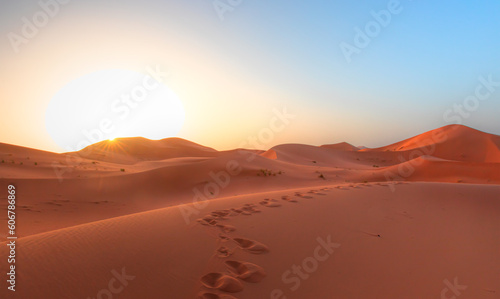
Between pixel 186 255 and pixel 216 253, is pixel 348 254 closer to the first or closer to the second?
pixel 216 253

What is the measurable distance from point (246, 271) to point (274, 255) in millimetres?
521

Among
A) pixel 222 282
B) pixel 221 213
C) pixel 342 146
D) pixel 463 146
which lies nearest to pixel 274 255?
pixel 222 282

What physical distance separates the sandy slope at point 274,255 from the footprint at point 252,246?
0.01 m

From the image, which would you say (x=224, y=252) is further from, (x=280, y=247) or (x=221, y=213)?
(x=221, y=213)

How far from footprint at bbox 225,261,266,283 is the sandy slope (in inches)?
0.5

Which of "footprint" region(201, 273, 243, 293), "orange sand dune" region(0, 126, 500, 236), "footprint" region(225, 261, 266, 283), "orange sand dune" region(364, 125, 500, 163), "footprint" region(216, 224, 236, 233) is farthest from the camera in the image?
"orange sand dune" region(364, 125, 500, 163)

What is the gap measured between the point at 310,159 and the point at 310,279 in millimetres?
31681

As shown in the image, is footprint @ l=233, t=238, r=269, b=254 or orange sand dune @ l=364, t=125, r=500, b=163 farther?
orange sand dune @ l=364, t=125, r=500, b=163

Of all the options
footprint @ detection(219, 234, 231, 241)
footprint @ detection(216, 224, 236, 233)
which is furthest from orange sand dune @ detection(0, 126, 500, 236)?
footprint @ detection(219, 234, 231, 241)

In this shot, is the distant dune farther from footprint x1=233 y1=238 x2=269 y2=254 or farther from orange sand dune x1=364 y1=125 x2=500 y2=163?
orange sand dune x1=364 y1=125 x2=500 y2=163

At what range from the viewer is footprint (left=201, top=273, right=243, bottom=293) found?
7.71 ft

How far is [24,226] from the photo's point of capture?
6.00m

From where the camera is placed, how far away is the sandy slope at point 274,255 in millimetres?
2389

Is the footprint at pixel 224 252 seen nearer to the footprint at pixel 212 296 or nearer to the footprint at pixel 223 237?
the footprint at pixel 223 237
